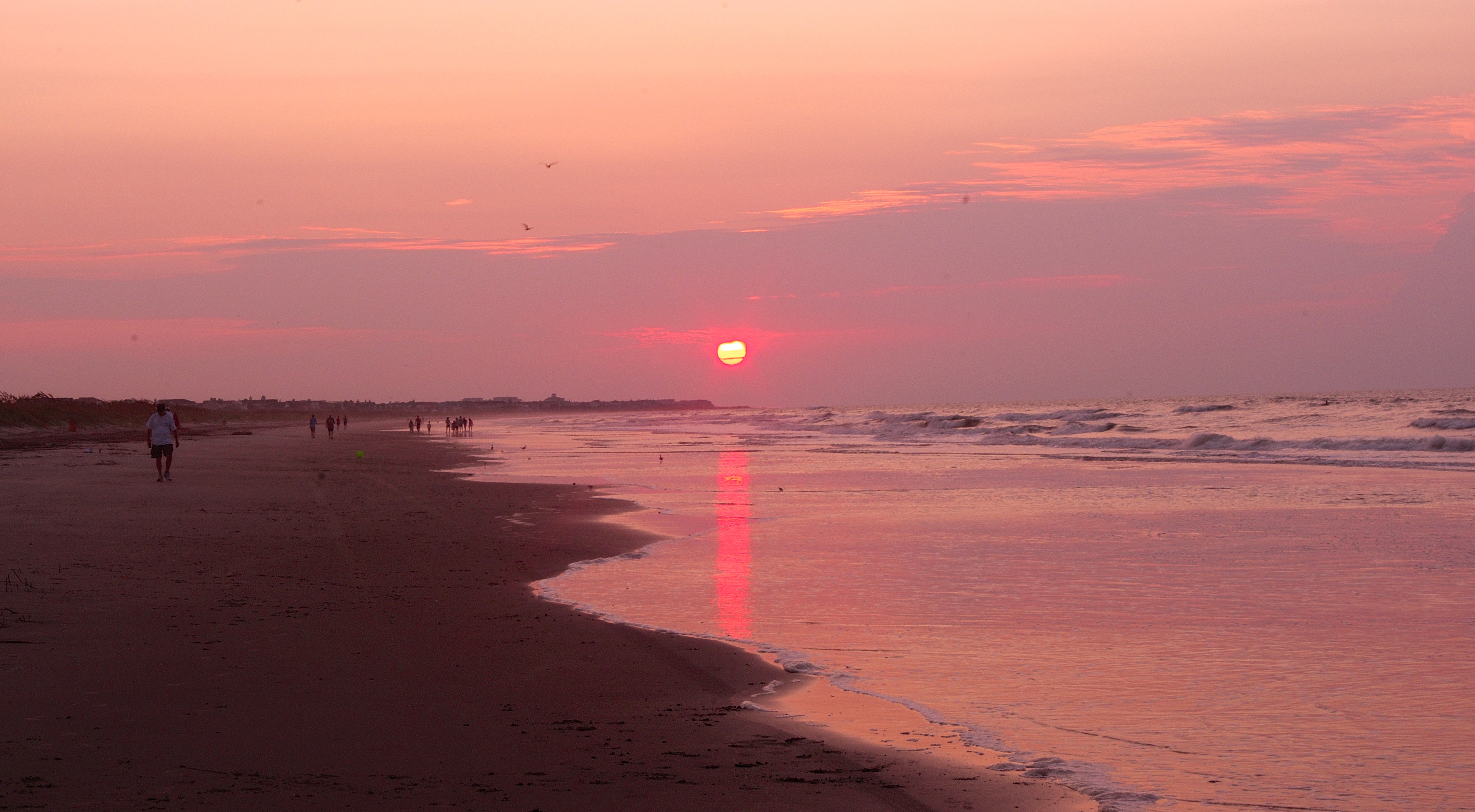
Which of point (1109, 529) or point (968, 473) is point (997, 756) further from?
point (968, 473)

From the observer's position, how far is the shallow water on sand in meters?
5.91

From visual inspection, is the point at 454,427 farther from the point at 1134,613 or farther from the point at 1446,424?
the point at 1134,613

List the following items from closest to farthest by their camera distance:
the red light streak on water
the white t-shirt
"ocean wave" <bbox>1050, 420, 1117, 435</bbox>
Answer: the red light streak on water → the white t-shirt → "ocean wave" <bbox>1050, 420, 1117, 435</bbox>

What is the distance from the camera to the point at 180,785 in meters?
5.03

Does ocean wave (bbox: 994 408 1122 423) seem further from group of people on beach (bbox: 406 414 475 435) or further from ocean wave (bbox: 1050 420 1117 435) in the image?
group of people on beach (bbox: 406 414 475 435)

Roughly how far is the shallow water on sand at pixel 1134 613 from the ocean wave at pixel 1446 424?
1114 inches

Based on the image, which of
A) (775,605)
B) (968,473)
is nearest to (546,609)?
(775,605)

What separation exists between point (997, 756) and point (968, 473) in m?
24.9

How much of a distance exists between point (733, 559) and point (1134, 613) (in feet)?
17.1

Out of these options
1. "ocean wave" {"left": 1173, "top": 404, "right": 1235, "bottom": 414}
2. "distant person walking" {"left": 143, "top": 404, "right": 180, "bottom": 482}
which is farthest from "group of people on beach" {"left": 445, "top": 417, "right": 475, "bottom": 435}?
"distant person walking" {"left": 143, "top": 404, "right": 180, "bottom": 482}

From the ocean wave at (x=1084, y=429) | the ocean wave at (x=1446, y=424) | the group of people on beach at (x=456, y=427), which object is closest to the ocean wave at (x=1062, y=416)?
the ocean wave at (x=1084, y=429)

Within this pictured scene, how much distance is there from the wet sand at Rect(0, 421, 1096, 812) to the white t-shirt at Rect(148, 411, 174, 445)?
1071cm

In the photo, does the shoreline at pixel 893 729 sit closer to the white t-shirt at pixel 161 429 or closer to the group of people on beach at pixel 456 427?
the white t-shirt at pixel 161 429

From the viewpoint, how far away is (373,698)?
6758mm
